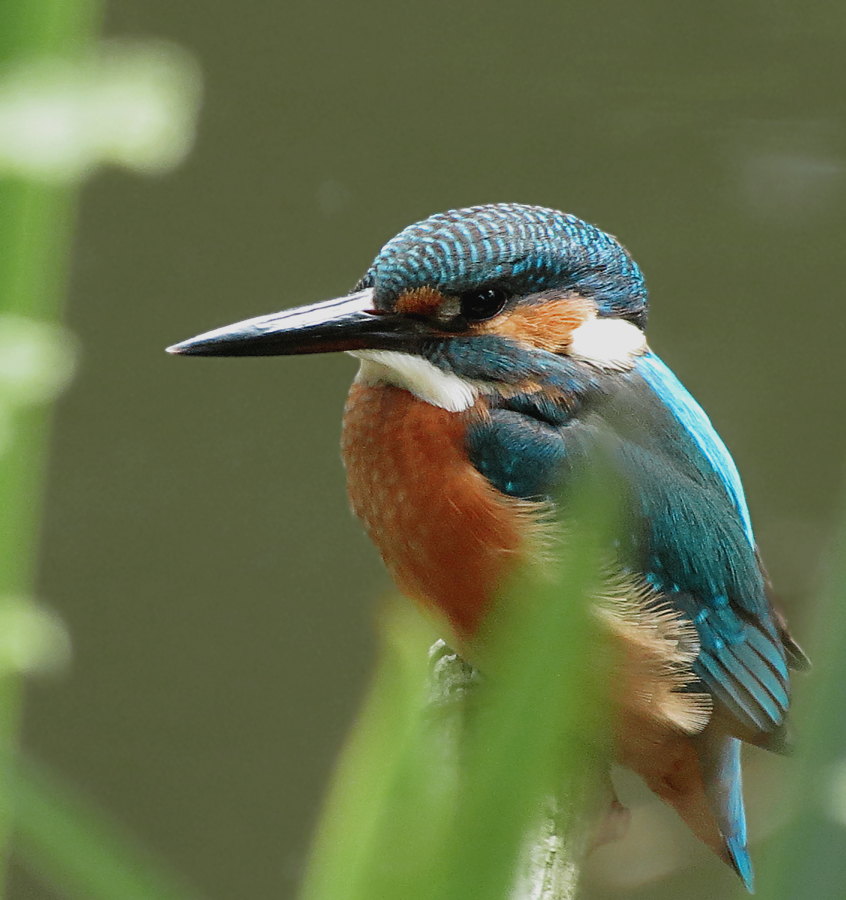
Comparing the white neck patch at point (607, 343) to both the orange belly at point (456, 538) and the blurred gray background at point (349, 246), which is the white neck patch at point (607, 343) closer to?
the orange belly at point (456, 538)

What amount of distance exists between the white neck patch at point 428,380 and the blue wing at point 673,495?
0.10 feet

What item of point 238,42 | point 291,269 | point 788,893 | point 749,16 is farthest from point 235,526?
point 788,893

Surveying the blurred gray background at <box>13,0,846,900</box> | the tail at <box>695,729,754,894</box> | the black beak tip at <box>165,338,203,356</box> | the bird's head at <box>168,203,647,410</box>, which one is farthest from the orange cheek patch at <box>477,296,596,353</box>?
the blurred gray background at <box>13,0,846,900</box>

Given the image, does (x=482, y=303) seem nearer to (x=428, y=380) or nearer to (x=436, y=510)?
(x=428, y=380)

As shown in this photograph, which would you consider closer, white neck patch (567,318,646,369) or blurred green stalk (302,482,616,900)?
blurred green stalk (302,482,616,900)

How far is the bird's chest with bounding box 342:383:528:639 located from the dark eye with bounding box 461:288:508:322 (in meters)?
0.10

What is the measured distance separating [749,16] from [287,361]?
158cm

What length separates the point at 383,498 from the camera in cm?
128

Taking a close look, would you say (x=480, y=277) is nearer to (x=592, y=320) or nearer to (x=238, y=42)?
(x=592, y=320)

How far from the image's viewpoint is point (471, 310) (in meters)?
1.23

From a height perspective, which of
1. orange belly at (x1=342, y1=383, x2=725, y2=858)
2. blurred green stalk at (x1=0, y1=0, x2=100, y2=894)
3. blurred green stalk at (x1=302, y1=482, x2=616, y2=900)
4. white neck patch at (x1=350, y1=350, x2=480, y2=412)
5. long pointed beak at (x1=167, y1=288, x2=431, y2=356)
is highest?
blurred green stalk at (x1=0, y1=0, x2=100, y2=894)

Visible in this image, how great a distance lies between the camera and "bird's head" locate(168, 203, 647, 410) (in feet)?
3.92

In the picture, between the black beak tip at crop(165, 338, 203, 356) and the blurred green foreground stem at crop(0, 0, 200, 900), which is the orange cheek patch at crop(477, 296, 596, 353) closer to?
the black beak tip at crop(165, 338, 203, 356)

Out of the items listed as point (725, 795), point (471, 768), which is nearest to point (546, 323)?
point (725, 795)
